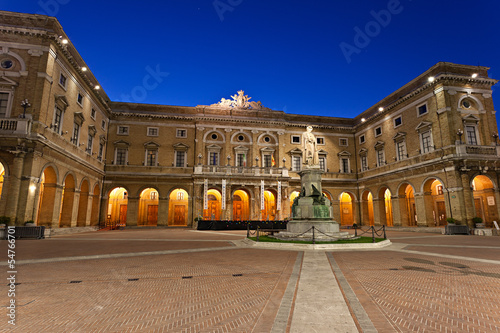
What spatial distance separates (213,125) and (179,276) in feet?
90.4

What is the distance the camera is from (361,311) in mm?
3998

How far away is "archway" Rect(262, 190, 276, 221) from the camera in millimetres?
32625

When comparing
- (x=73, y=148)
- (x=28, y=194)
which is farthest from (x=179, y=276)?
(x=73, y=148)

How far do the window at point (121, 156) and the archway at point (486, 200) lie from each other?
34333mm

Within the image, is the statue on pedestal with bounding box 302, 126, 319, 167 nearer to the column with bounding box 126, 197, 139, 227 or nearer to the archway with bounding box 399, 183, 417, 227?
the archway with bounding box 399, 183, 417, 227

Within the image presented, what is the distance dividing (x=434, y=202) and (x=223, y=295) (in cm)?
3078

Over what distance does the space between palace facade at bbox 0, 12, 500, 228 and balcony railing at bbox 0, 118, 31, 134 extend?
0.07 metres

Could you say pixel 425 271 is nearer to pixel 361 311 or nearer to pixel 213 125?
pixel 361 311

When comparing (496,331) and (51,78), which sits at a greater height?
(51,78)

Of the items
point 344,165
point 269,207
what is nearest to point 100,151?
point 269,207

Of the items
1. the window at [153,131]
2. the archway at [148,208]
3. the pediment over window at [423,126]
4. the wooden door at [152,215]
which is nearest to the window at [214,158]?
the window at [153,131]

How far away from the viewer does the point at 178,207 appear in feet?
113

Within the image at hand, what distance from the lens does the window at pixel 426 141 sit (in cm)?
2426

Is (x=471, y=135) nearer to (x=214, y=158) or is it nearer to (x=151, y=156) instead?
(x=214, y=158)
